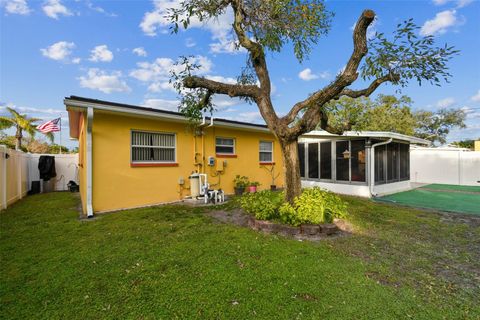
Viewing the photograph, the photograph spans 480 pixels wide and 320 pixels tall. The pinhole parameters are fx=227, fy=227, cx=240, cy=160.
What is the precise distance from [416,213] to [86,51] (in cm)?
1200

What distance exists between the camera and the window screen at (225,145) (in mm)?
9133

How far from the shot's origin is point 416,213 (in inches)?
253

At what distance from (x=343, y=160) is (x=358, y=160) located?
2.12ft

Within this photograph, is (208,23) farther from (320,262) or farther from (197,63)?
(320,262)

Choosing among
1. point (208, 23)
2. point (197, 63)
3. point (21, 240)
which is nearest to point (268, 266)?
point (21, 240)

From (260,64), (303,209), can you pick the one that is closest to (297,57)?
(260,64)

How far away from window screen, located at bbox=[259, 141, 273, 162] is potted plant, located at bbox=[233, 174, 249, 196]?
65.3 inches

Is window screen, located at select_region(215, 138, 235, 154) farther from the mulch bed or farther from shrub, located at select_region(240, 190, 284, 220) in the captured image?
the mulch bed

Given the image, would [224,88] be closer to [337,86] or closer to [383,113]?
[337,86]

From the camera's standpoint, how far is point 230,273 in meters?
2.95

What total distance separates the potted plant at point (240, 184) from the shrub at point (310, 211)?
4564 mm

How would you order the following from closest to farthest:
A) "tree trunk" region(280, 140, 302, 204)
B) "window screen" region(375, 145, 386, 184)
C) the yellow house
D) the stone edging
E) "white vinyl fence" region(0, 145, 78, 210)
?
the stone edging → "tree trunk" region(280, 140, 302, 204) → the yellow house → "white vinyl fence" region(0, 145, 78, 210) → "window screen" region(375, 145, 386, 184)

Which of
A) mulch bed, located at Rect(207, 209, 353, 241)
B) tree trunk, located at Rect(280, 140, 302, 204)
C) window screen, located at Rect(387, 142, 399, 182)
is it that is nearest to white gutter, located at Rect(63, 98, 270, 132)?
tree trunk, located at Rect(280, 140, 302, 204)

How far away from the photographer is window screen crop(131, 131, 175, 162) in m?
7.12
